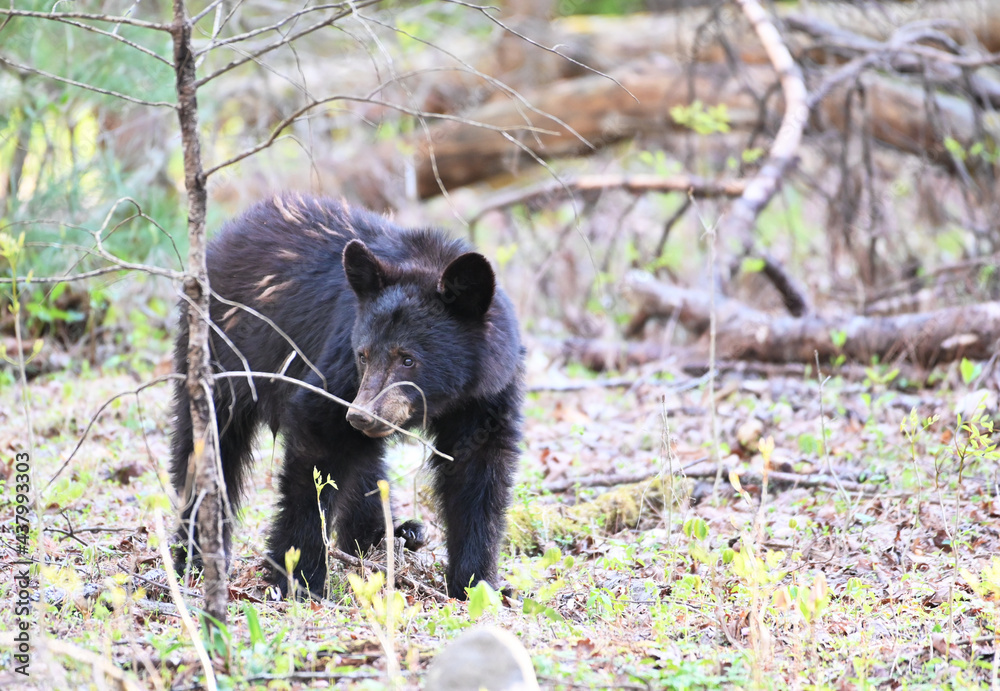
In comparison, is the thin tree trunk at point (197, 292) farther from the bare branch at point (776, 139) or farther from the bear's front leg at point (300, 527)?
the bare branch at point (776, 139)

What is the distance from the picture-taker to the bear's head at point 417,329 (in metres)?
3.79

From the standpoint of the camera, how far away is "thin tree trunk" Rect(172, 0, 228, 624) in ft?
8.18

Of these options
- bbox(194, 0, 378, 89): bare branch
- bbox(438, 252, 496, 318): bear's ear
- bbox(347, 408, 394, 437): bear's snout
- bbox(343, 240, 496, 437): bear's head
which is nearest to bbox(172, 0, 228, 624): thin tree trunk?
bbox(194, 0, 378, 89): bare branch

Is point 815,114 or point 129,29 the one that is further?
point 815,114

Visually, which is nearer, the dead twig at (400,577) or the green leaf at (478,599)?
the green leaf at (478,599)

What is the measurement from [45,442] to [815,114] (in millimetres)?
7218

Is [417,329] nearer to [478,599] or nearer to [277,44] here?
[478,599]

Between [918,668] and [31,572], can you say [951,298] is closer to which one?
[918,668]

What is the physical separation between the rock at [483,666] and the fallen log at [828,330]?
15.7ft

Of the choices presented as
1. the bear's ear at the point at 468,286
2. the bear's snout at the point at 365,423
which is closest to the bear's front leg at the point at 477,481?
the bear's ear at the point at 468,286

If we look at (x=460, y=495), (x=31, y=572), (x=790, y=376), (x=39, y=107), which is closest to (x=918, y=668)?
(x=460, y=495)

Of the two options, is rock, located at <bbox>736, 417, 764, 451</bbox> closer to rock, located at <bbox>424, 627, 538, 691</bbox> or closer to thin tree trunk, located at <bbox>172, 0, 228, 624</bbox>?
rock, located at <bbox>424, 627, 538, 691</bbox>

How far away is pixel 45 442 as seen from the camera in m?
5.49

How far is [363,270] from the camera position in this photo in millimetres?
3838
